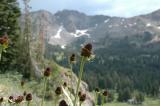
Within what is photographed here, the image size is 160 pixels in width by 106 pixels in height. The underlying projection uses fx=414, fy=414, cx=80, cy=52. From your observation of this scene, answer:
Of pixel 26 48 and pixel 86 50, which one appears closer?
pixel 86 50

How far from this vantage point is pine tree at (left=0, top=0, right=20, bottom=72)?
40.1m

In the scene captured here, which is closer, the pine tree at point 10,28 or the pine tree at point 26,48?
the pine tree at point 26,48

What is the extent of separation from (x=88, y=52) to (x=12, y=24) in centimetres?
4056

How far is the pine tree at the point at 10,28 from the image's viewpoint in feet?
132

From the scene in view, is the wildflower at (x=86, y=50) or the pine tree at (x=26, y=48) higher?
the wildflower at (x=86, y=50)

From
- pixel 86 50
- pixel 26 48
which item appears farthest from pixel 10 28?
pixel 86 50

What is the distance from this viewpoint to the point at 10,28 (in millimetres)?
44281

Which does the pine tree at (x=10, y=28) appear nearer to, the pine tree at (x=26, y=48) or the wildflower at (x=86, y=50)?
the pine tree at (x=26, y=48)

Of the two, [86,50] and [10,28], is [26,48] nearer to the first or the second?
[10,28]

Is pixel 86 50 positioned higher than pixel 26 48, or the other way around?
pixel 86 50

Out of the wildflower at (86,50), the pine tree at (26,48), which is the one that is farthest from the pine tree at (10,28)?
the wildflower at (86,50)

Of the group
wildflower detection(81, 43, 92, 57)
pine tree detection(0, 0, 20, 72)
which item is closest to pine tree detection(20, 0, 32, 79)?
pine tree detection(0, 0, 20, 72)

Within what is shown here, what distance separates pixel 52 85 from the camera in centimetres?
2825

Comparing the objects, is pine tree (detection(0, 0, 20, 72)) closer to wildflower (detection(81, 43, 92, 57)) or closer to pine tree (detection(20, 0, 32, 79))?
pine tree (detection(20, 0, 32, 79))
